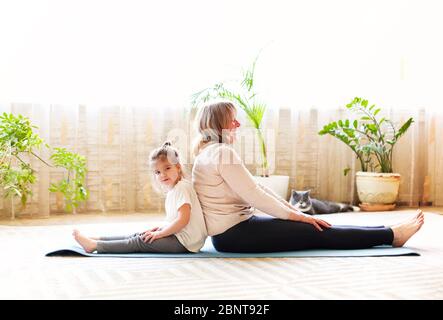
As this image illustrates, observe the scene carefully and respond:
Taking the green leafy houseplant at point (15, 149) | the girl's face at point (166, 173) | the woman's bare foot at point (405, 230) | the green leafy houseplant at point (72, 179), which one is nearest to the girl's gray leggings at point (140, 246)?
the girl's face at point (166, 173)

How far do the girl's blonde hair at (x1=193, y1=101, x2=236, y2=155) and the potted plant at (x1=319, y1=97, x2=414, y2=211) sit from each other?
197 cm

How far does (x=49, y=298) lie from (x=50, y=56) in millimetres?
2382

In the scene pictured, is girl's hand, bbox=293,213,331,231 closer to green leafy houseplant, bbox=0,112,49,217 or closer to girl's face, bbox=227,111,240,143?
girl's face, bbox=227,111,240,143

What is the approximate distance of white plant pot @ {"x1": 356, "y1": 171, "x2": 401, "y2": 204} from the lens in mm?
4109

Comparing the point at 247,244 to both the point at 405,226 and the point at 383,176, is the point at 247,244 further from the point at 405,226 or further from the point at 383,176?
the point at 383,176

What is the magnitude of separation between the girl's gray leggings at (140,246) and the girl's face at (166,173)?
8.7 inches

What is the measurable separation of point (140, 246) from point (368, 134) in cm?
264

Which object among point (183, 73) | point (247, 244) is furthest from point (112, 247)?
point (183, 73)

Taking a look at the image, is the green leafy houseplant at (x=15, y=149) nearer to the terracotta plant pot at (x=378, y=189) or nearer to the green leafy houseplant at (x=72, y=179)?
the green leafy houseplant at (x=72, y=179)

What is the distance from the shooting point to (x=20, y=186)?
3400mm

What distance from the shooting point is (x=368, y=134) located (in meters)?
4.42

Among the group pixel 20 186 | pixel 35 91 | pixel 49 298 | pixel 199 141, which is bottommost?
pixel 49 298

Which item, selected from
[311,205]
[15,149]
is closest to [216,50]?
[311,205]

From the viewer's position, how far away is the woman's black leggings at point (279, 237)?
2.30 m
